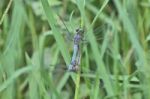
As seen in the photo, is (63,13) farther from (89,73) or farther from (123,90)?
(123,90)

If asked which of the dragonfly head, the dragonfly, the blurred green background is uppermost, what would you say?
the dragonfly head

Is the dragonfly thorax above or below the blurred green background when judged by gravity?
above

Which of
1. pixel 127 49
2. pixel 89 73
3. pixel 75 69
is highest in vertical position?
pixel 75 69

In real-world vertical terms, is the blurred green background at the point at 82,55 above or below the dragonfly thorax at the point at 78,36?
below

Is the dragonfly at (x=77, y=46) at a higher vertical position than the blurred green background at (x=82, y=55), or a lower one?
higher

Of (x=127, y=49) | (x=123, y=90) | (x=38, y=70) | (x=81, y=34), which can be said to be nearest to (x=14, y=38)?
(x=38, y=70)

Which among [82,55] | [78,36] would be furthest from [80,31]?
[82,55]

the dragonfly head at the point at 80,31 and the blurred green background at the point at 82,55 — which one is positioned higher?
the dragonfly head at the point at 80,31

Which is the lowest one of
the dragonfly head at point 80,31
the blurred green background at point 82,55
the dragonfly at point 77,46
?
the blurred green background at point 82,55
